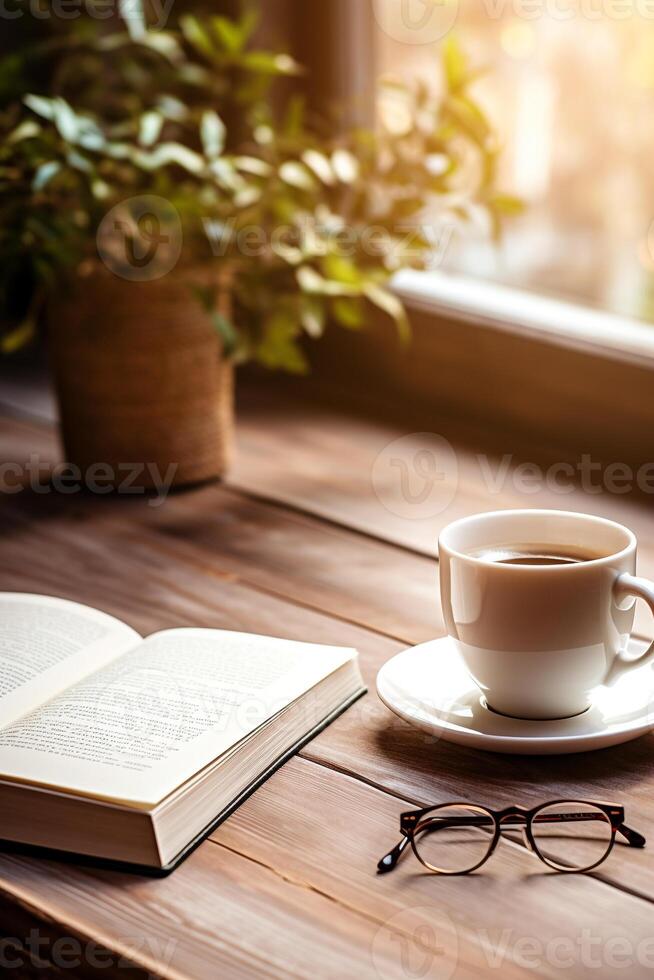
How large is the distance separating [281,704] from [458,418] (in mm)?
839

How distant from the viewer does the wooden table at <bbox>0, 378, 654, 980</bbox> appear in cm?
56

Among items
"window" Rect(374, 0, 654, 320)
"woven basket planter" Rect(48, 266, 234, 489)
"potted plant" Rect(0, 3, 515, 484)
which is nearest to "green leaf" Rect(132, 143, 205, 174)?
"potted plant" Rect(0, 3, 515, 484)

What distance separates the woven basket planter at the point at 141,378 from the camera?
3.88 ft

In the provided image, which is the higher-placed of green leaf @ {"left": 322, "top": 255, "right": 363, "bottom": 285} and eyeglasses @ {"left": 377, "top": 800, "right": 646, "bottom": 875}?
green leaf @ {"left": 322, "top": 255, "right": 363, "bottom": 285}

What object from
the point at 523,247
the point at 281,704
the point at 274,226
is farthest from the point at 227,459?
the point at 281,704

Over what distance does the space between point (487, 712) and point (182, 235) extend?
0.63 m

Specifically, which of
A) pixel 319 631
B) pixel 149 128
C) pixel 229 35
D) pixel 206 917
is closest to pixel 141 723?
pixel 206 917

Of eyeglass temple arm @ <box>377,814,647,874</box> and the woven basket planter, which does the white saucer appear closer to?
eyeglass temple arm @ <box>377,814,647,874</box>

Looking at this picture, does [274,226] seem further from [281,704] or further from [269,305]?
[281,704]

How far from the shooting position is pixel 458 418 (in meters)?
1.51

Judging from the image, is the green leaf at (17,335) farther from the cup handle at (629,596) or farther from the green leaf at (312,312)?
the cup handle at (629,596)

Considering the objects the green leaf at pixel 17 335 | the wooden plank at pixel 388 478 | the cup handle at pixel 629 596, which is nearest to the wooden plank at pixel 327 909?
the cup handle at pixel 629 596

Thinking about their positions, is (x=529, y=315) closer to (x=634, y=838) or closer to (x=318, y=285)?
(x=318, y=285)

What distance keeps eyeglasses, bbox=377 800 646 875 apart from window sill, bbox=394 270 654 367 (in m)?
0.76
